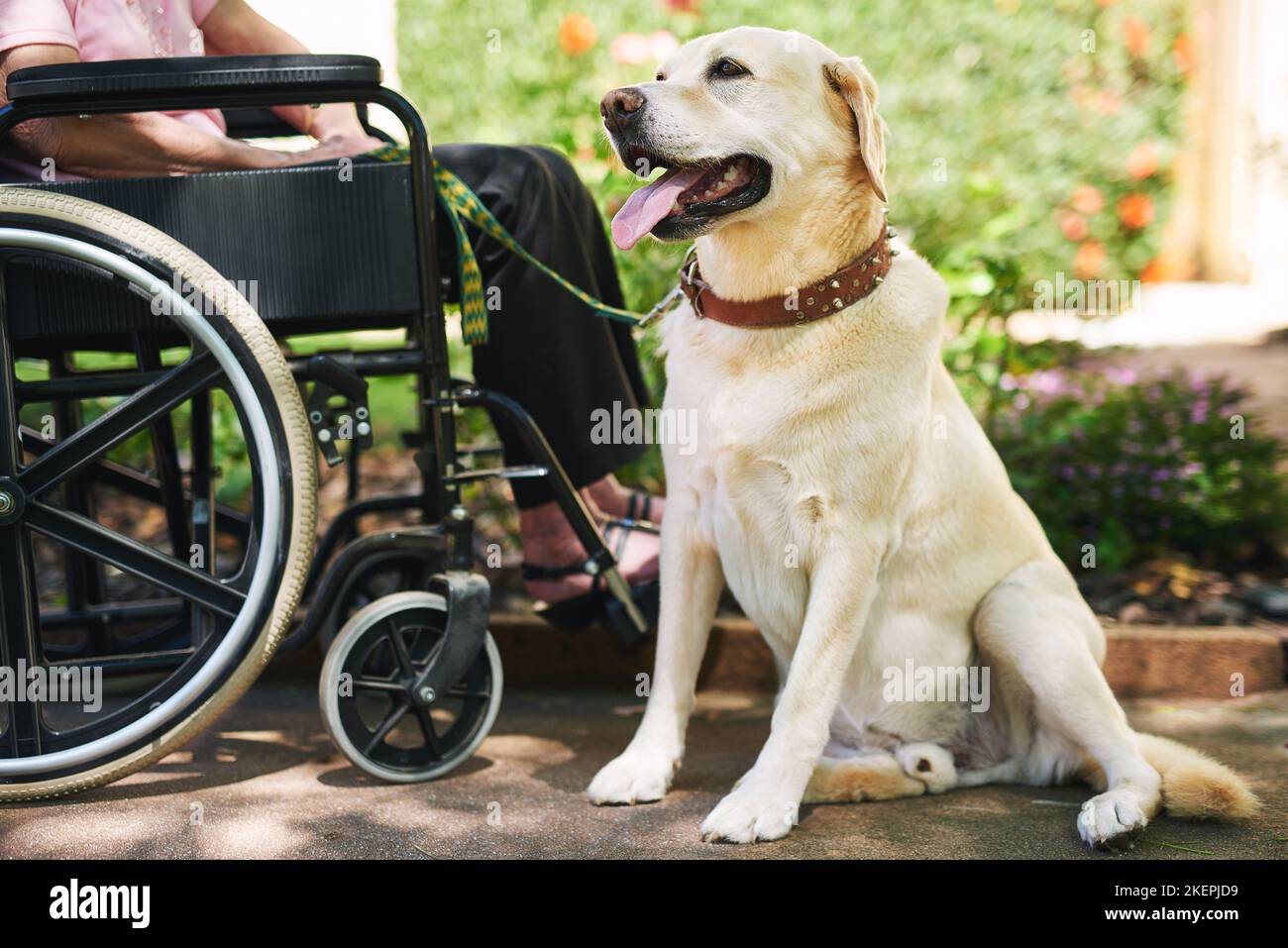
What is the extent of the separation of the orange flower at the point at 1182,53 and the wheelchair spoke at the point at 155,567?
6719mm

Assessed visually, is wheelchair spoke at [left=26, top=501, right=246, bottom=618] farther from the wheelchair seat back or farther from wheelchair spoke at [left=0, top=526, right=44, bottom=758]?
the wheelchair seat back

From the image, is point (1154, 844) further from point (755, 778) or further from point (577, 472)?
point (577, 472)

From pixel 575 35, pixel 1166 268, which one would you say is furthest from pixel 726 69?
pixel 1166 268

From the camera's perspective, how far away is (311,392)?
2.48 m

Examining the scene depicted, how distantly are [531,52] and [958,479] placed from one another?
205 inches

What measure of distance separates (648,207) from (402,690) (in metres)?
1.04

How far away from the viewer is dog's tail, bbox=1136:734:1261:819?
7.47ft

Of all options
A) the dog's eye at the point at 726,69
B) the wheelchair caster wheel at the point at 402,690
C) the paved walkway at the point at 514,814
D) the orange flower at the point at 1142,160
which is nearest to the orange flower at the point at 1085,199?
the orange flower at the point at 1142,160

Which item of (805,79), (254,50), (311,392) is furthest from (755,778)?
(254,50)

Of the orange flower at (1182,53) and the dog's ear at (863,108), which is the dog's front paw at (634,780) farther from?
the orange flower at (1182,53)

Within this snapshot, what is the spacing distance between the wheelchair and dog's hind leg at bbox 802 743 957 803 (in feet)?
1.81

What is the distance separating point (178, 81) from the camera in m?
2.25

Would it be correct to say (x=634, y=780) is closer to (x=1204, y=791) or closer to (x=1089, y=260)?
(x=1204, y=791)
